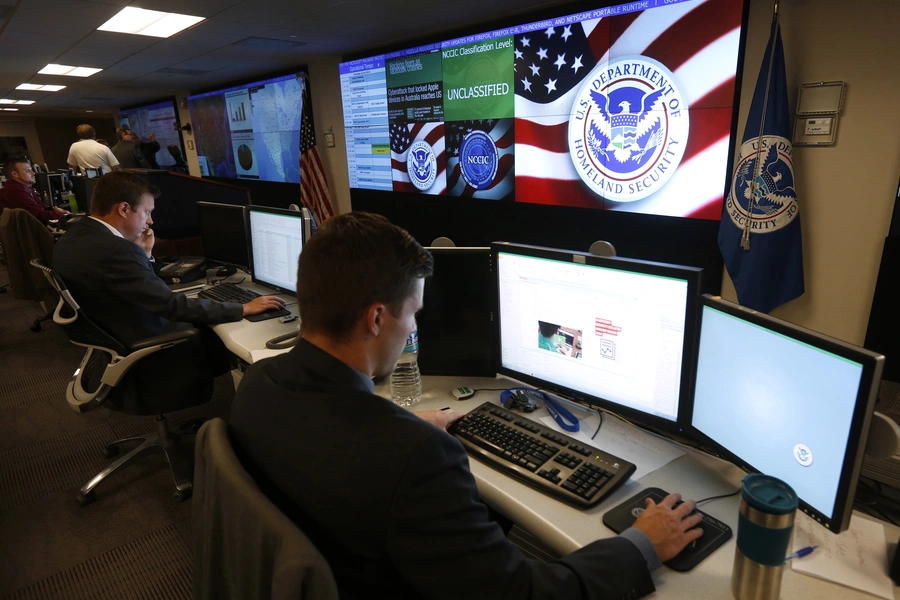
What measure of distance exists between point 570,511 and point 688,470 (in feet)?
1.03

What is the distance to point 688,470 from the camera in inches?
46.7

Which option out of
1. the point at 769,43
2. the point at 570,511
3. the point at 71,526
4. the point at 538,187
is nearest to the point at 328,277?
the point at 570,511

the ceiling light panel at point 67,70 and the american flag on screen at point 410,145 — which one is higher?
the ceiling light panel at point 67,70

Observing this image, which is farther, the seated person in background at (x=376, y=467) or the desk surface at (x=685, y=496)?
the desk surface at (x=685, y=496)

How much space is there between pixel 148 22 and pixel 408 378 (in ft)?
13.0

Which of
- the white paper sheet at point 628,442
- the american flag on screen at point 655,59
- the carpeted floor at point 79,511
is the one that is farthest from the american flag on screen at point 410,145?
the white paper sheet at point 628,442

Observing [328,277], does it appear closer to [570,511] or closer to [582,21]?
[570,511]

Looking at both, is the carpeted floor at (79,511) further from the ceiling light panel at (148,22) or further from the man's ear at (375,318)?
the ceiling light panel at (148,22)

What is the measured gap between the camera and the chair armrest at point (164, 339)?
2.07 metres

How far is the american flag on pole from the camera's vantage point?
581 centimetres

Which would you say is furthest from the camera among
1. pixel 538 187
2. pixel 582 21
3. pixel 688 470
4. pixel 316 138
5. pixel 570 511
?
pixel 316 138

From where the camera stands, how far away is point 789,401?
0.91m

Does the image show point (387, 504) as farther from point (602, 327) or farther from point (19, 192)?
point (19, 192)

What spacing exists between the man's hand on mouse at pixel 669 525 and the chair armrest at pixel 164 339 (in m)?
1.83
